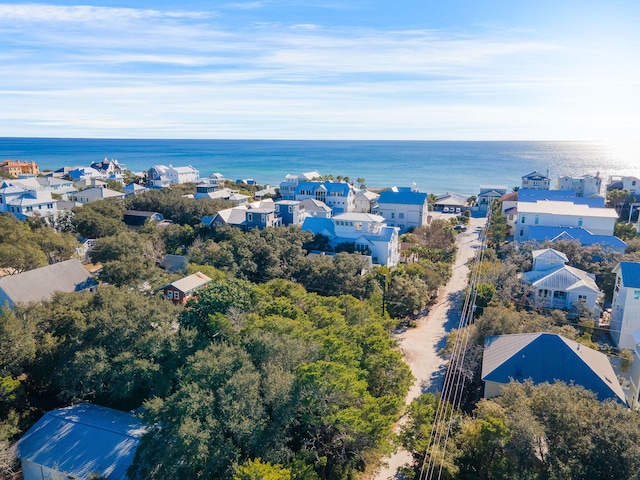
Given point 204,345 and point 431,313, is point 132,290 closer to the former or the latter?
point 204,345

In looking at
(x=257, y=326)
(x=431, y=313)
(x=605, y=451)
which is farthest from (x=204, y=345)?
(x=431, y=313)

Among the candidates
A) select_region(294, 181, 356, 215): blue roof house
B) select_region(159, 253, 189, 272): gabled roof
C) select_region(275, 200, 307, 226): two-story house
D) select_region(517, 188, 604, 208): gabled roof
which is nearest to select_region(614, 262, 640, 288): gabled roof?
select_region(517, 188, 604, 208): gabled roof

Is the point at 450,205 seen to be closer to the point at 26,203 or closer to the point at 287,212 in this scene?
the point at 287,212

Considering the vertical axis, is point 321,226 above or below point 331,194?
below

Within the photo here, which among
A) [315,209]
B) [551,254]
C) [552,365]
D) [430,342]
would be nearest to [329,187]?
[315,209]

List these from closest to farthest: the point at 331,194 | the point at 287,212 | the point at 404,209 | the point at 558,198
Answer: the point at 287,212, the point at 558,198, the point at 404,209, the point at 331,194

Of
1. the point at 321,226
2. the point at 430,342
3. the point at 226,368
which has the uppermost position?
the point at 321,226
